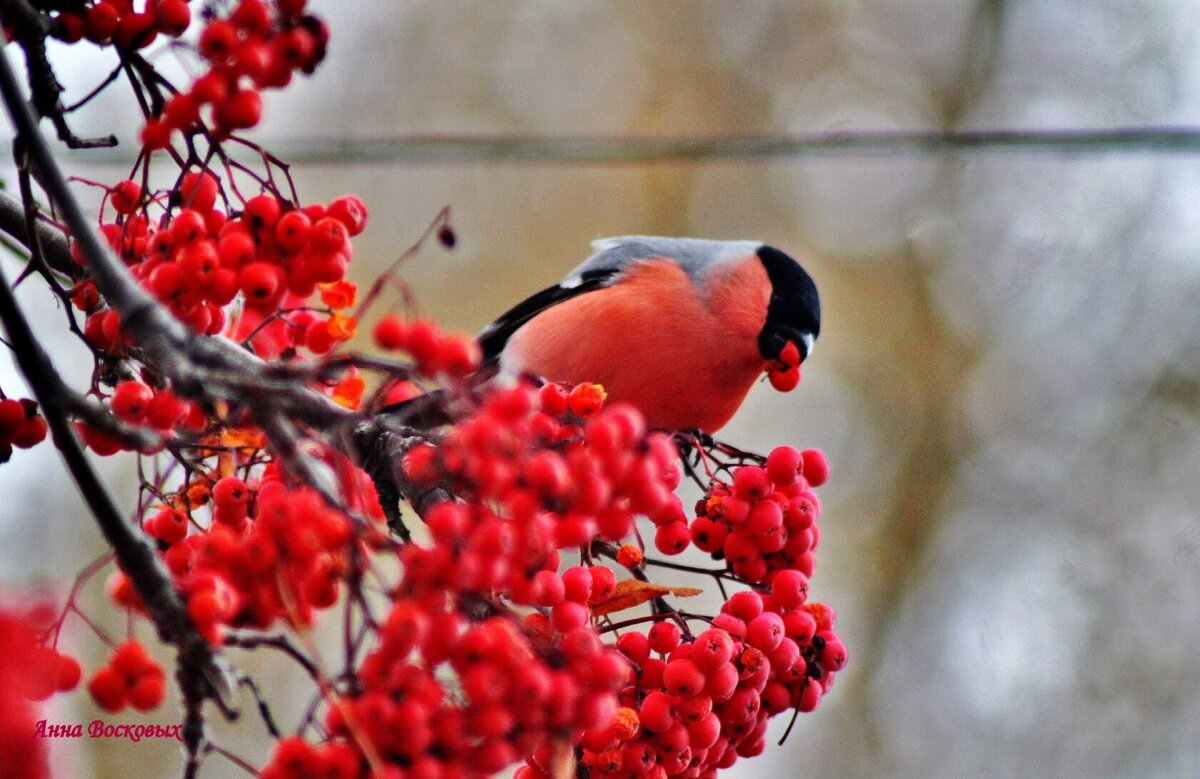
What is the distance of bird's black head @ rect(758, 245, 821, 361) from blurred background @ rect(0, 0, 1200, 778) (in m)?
2.60

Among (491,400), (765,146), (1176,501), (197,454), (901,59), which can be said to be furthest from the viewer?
(901,59)

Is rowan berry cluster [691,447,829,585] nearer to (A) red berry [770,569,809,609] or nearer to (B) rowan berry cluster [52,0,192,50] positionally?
(A) red berry [770,569,809,609]

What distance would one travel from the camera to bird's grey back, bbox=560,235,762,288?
3.01 m

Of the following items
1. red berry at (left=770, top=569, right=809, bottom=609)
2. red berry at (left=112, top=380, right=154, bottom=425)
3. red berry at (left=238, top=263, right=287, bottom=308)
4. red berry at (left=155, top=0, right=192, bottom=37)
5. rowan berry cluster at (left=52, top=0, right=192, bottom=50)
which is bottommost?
red berry at (left=770, top=569, right=809, bottom=609)

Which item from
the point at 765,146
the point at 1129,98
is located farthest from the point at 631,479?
the point at 1129,98

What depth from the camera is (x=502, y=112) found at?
6.35 m

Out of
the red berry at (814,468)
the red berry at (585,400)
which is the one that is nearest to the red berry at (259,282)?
the red berry at (585,400)

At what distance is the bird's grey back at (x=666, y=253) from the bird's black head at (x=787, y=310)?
12 cm

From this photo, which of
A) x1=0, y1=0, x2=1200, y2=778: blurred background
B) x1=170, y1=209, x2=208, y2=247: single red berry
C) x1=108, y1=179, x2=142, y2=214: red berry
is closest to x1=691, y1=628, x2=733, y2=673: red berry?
x1=170, y1=209, x2=208, y2=247: single red berry

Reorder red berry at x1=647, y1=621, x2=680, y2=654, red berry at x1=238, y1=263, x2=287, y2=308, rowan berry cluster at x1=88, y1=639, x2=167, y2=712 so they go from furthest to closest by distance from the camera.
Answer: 1. red berry at x1=647, y1=621, x2=680, y2=654
2. red berry at x1=238, y1=263, x2=287, y2=308
3. rowan berry cluster at x1=88, y1=639, x2=167, y2=712

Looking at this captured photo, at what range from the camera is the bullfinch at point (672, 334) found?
2674 mm

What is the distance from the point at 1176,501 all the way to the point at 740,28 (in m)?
3.48

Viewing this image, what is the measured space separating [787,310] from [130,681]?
2175mm

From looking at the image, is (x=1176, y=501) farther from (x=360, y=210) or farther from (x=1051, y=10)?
(x=360, y=210)
